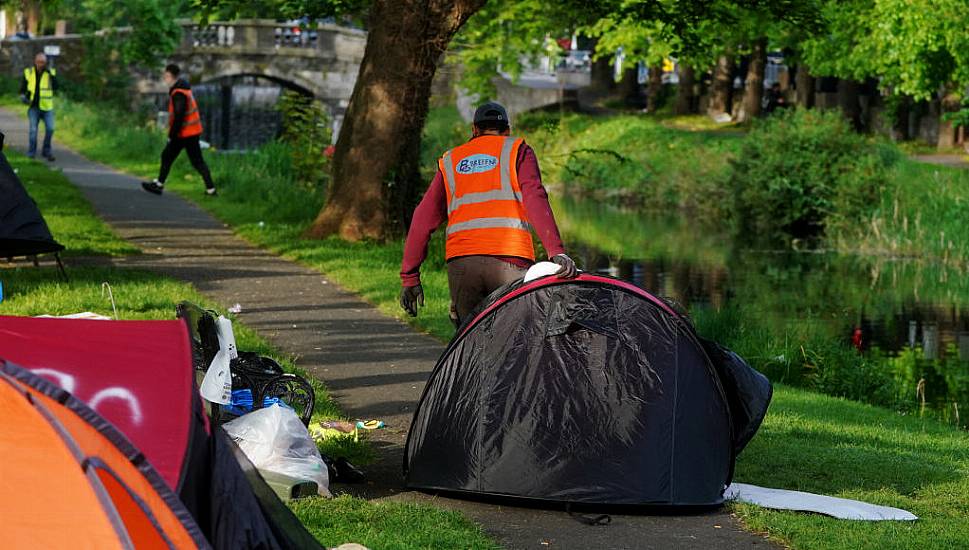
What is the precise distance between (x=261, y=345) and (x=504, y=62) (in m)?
25.2

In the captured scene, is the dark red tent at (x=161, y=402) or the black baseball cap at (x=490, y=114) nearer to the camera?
the dark red tent at (x=161, y=402)

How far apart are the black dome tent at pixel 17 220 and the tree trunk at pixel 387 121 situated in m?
7.38

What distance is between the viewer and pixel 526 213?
9.57m

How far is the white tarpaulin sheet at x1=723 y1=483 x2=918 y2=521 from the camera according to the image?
855cm

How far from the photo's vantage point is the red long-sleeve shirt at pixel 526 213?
9406mm

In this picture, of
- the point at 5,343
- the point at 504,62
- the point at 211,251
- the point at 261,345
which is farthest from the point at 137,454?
the point at 504,62

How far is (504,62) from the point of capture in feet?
122

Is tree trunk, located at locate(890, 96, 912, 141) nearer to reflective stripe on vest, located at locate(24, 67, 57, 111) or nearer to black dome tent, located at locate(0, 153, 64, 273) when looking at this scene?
reflective stripe on vest, located at locate(24, 67, 57, 111)

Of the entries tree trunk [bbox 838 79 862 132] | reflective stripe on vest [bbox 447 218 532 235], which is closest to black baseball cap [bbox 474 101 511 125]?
reflective stripe on vest [bbox 447 218 532 235]

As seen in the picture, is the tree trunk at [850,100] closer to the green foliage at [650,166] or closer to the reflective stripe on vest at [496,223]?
the green foliage at [650,166]

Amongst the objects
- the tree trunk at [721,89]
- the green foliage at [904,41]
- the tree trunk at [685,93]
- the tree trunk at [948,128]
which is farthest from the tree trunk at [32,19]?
the tree trunk at [948,128]

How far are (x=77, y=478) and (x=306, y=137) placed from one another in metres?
24.3

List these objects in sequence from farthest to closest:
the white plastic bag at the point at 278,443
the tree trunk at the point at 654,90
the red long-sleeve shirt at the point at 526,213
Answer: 1. the tree trunk at the point at 654,90
2. the red long-sleeve shirt at the point at 526,213
3. the white plastic bag at the point at 278,443

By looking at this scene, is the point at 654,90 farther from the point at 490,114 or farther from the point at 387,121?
the point at 490,114
